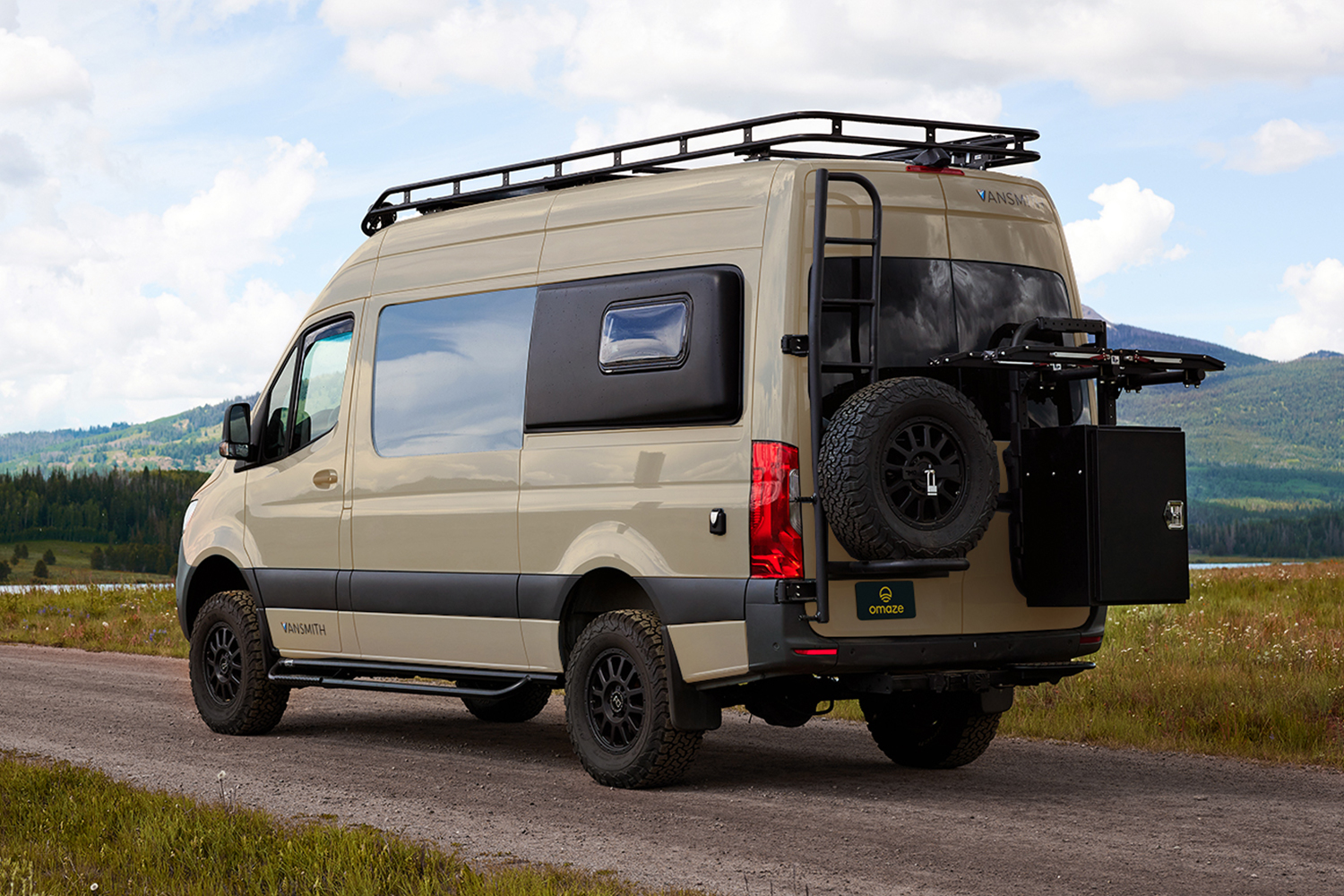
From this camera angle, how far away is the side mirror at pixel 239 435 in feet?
34.6

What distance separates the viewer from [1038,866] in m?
5.91

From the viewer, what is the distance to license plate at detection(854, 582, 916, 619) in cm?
727

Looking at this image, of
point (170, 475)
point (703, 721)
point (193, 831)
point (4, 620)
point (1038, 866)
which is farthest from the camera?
point (170, 475)

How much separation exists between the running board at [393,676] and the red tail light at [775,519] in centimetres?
176

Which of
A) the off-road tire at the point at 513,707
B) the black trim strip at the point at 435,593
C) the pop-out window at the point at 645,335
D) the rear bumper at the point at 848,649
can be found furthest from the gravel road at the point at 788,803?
the pop-out window at the point at 645,335

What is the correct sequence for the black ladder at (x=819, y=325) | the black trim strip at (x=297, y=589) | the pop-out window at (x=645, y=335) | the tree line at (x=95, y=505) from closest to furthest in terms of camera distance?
the black ladder at (x=819, y=325), the pop-out window at (x=645, y=335), the black trim strip at (x=297, y=589), the tree line at (x=95, y=505)

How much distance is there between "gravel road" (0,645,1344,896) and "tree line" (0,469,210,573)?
12801cm

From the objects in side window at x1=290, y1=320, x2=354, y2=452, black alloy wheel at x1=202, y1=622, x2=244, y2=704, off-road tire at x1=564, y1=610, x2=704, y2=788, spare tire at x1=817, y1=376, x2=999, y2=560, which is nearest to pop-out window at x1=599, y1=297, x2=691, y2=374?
spare tire at x1=817, y1=376, x2=999, y2=560

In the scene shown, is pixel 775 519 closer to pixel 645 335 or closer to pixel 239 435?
pixel 645 335

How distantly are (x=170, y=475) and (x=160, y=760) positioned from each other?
140660mm

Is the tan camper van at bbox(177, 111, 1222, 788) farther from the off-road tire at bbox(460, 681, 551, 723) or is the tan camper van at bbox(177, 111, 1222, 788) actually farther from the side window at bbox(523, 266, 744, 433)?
the off-road tire at bbox(460, 681, 551, 723)

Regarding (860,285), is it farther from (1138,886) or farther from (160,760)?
(160,760)

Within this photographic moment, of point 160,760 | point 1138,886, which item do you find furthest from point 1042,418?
point 160,760

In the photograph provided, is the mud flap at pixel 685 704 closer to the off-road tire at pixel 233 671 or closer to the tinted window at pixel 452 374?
the tinted window at pixel 452 374
